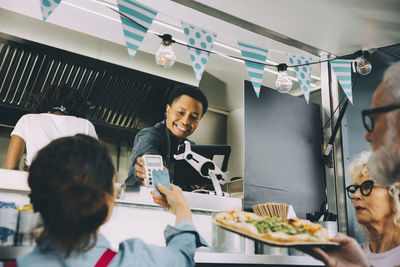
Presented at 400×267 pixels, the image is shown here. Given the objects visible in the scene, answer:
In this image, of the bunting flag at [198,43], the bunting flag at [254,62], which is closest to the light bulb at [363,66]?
the bunting flag at [254,62]

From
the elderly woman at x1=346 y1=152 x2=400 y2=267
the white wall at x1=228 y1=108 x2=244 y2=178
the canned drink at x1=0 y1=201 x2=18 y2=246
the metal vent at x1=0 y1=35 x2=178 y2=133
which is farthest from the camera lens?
the white wall at x1=228 y1=108 x2=244 y2=178

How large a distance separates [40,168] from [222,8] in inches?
74.2

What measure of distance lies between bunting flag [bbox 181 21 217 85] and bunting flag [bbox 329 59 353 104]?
2.99 feet

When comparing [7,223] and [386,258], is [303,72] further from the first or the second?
[7,223]

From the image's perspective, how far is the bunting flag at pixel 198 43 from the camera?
2.31m

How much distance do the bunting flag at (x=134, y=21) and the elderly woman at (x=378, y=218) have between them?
150 centimetres

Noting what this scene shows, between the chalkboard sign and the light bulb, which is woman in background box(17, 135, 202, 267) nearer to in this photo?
the chalkboard sign

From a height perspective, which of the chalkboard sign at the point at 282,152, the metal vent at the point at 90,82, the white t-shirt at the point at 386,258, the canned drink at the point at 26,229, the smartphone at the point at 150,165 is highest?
the metal vent at the point at 90,82

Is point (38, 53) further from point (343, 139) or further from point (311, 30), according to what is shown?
point (343, 139)

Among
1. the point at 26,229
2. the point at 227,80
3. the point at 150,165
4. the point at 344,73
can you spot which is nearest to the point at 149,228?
the point at 150,165

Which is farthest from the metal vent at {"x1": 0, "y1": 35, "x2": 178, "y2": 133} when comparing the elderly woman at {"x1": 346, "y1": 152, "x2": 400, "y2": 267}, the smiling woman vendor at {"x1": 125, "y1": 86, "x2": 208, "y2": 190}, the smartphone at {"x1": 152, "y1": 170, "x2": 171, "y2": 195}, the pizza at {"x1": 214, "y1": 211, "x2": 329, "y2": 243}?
the pizza at {"x1": 214, "y1": 211, "x2": 329, "y2": 243}

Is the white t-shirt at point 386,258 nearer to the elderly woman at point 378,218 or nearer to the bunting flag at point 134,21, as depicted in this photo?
the elderly woman at point 378,218

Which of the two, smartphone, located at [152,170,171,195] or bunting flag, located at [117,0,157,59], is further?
bunting flag, located at [117,0,157,59]

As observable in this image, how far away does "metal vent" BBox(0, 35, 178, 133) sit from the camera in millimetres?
3436
